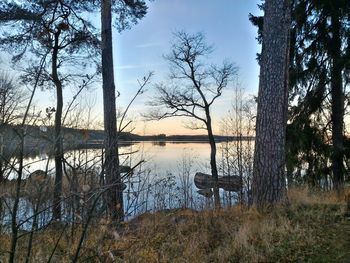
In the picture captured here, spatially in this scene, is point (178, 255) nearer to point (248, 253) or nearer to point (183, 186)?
point (248, 253)

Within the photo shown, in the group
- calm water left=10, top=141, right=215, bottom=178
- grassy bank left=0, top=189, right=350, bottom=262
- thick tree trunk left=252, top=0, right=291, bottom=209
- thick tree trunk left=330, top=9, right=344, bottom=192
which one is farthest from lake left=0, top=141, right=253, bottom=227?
thick tree trunk left=330, top=9, right=344, bottom=192

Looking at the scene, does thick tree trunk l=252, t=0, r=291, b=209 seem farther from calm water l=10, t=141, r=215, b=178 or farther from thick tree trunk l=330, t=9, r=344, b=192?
thick tree trunk l=330, t=9, r=344, b=192

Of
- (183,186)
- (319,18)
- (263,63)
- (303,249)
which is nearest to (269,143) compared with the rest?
(263,63)

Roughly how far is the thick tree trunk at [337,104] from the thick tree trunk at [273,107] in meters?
4.83

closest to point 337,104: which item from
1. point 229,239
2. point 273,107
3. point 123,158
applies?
point 273,107

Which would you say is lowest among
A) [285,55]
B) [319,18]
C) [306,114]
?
[306,114]

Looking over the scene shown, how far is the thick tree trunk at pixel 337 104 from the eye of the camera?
1059cm

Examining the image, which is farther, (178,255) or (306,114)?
(306,114)

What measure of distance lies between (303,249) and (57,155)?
2996 millimetres

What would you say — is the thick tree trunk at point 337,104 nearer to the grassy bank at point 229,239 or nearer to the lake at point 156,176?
the lake at point 156,176

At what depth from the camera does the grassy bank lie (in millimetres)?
3957

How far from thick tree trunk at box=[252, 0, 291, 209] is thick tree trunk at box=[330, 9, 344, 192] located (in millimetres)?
4832

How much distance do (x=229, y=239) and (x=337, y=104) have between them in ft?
27.3

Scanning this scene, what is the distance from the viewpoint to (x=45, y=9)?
410 inches
